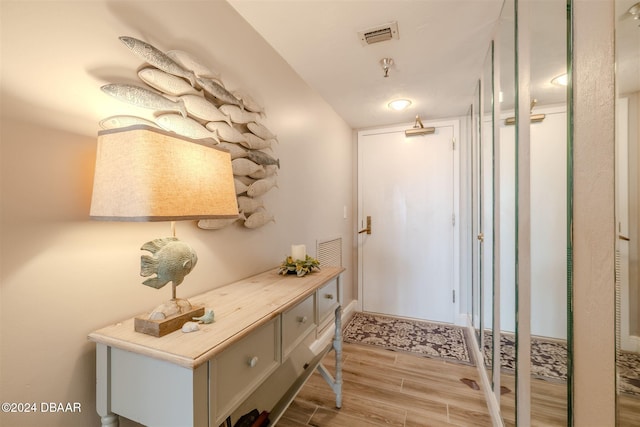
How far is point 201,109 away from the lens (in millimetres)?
1152

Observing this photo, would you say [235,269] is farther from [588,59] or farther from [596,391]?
[588,59]

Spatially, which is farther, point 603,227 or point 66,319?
A: point 66,319

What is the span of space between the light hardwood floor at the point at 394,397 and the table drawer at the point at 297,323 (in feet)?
2.31

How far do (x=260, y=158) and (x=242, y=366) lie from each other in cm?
106

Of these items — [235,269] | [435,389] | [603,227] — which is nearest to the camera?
[603,227]

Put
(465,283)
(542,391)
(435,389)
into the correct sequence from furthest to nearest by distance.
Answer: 1. (465,283)
2. (435,389)
3. (542,391)

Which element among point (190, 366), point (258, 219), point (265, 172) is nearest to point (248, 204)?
point (258, 219)

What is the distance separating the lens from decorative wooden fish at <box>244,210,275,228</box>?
1.47 metres

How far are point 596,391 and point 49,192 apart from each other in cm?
138

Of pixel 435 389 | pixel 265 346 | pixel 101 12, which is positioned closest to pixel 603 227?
pixel 265 346

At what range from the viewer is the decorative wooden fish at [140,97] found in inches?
34.4

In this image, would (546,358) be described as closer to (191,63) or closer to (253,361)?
(253,361)

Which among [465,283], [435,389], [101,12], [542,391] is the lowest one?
[435,389]

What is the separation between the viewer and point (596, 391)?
57cm
